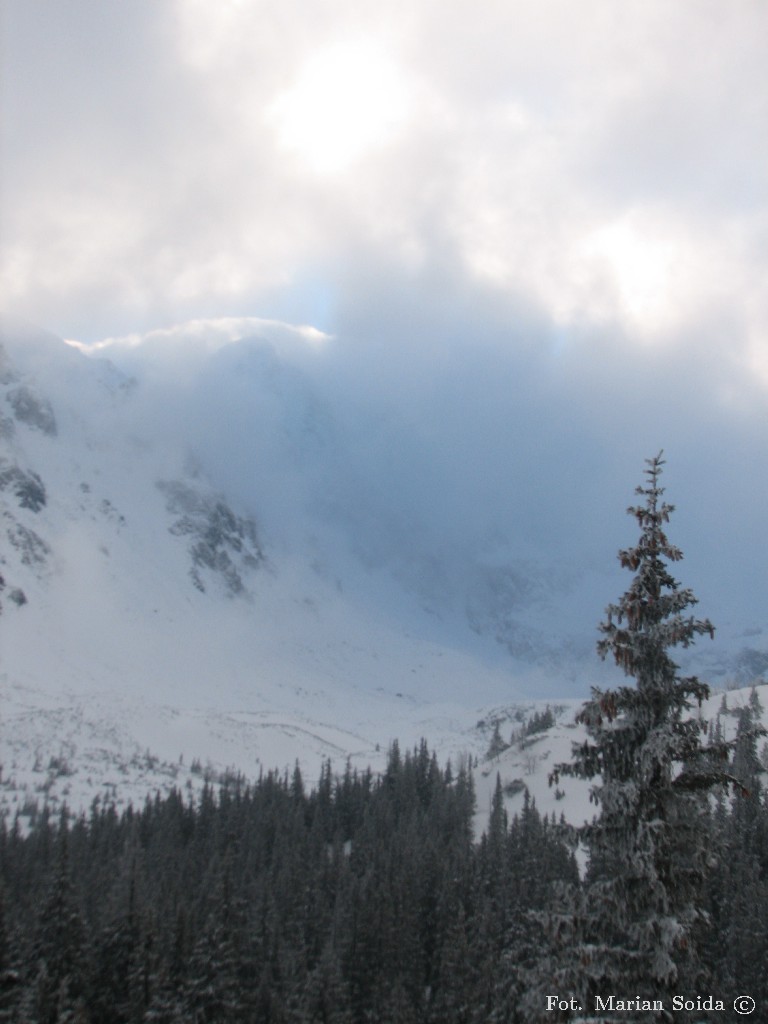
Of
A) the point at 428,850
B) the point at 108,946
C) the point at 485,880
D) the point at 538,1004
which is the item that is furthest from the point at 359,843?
the point at 538,1004

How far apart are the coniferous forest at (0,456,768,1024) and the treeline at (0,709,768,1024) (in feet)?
0.79

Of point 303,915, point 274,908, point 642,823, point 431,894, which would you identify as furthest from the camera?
point 431,894

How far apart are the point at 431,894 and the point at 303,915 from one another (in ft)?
49.4

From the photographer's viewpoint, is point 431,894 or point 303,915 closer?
point 303,915

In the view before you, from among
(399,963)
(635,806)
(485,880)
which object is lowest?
(399,963)

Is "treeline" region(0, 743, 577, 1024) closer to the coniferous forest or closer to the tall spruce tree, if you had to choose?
the coniferous forest

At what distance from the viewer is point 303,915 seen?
91000mm

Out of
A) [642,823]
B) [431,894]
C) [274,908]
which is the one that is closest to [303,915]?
[274,908]

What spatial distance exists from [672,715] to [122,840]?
14472 cm

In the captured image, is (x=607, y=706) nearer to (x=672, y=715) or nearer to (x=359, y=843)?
(x=672, y=715)

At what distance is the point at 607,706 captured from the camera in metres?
17.3

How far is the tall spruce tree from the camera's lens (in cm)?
1659

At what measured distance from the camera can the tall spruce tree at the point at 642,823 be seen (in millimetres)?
16594

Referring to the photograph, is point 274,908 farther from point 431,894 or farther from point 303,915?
point 431,894
